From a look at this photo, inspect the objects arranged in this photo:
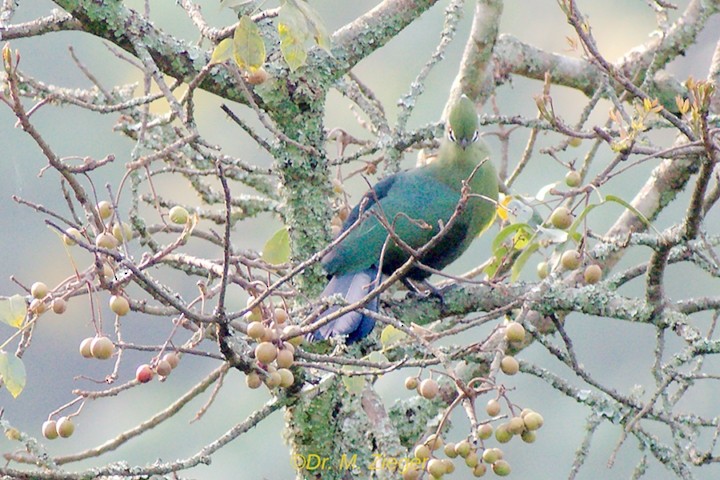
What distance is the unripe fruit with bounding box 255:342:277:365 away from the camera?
1.47 m

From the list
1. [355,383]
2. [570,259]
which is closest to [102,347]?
[355,383]

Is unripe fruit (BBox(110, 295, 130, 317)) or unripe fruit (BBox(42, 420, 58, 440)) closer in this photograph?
unripe fruit (BBox(110, 295, 130, 317))

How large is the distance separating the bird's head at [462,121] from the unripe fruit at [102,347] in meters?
1.54

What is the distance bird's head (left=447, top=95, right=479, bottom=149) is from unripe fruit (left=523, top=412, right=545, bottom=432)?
1282mm

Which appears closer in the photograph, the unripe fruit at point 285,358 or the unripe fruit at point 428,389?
the unripe fruit at point 285,358

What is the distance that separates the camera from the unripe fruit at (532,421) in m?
1.64

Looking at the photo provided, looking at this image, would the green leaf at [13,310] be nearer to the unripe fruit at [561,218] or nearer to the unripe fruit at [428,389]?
the unripe fruit at [428,389]

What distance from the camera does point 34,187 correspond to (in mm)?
12539

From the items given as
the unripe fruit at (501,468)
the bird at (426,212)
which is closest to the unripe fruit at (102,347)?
the unripe fruit at (501,468)

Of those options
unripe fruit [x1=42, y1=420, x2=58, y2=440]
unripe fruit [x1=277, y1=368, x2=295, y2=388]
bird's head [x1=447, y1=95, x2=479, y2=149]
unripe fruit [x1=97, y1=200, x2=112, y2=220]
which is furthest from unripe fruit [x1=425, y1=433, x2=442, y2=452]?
bird's head [x1=447, y1=95, x2=479, y2=149]

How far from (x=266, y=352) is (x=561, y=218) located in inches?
25.2

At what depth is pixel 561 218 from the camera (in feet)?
5.90

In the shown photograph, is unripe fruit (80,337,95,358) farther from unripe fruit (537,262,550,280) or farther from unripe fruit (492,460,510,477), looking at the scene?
unripe fruit (537,262,550,280)

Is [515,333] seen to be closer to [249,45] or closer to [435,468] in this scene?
[435,468]
